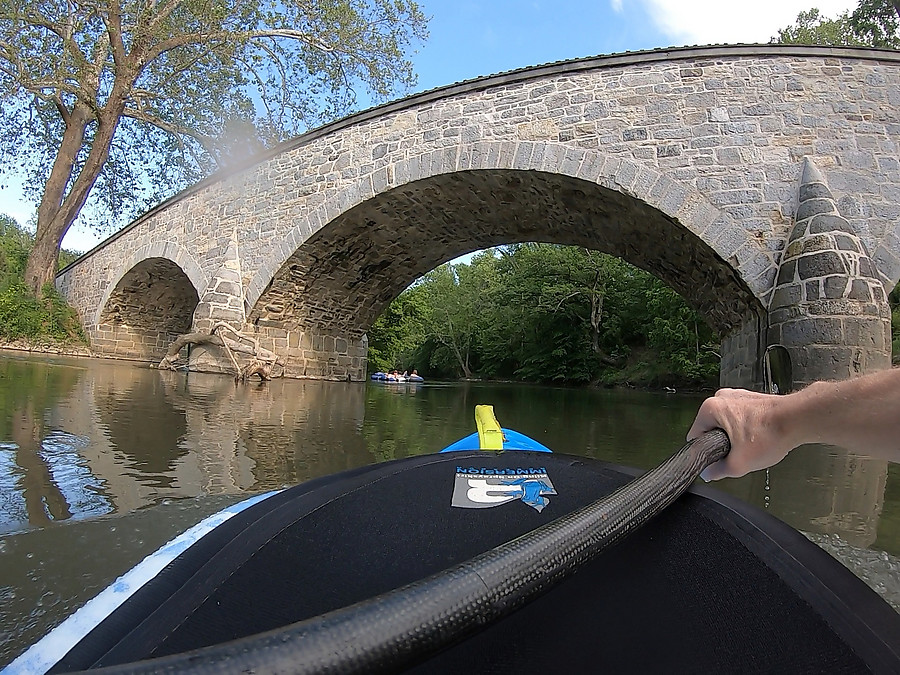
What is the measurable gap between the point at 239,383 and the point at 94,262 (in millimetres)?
7233

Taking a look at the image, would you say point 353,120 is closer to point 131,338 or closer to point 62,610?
point 62,610

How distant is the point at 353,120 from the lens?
7.50m

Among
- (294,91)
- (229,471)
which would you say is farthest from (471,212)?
(294,91)

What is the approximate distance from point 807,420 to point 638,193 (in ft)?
17.7

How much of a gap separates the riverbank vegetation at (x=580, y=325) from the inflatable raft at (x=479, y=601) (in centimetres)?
1561

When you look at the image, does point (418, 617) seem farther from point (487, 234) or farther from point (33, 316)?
point (33, 316)

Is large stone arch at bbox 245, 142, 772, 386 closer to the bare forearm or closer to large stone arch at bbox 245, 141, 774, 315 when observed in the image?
large stone arch at bbox 245, 141, 774, 315

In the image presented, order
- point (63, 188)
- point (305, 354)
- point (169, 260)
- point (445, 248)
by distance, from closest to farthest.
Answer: point (445, 248), point (305, 354), point (169, 260), point (63, 188)

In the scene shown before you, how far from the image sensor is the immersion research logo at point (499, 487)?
0.99m

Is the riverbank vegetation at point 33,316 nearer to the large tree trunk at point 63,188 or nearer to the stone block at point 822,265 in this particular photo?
the large tree trunk at point 63,188

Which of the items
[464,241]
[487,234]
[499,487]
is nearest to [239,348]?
[464,241]

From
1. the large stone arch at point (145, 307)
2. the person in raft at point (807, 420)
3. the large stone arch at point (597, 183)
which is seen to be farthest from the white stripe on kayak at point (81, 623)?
the large stone arch at point (145, 307)

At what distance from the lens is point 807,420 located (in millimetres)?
814

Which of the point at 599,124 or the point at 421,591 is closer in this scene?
the point at 421,591
